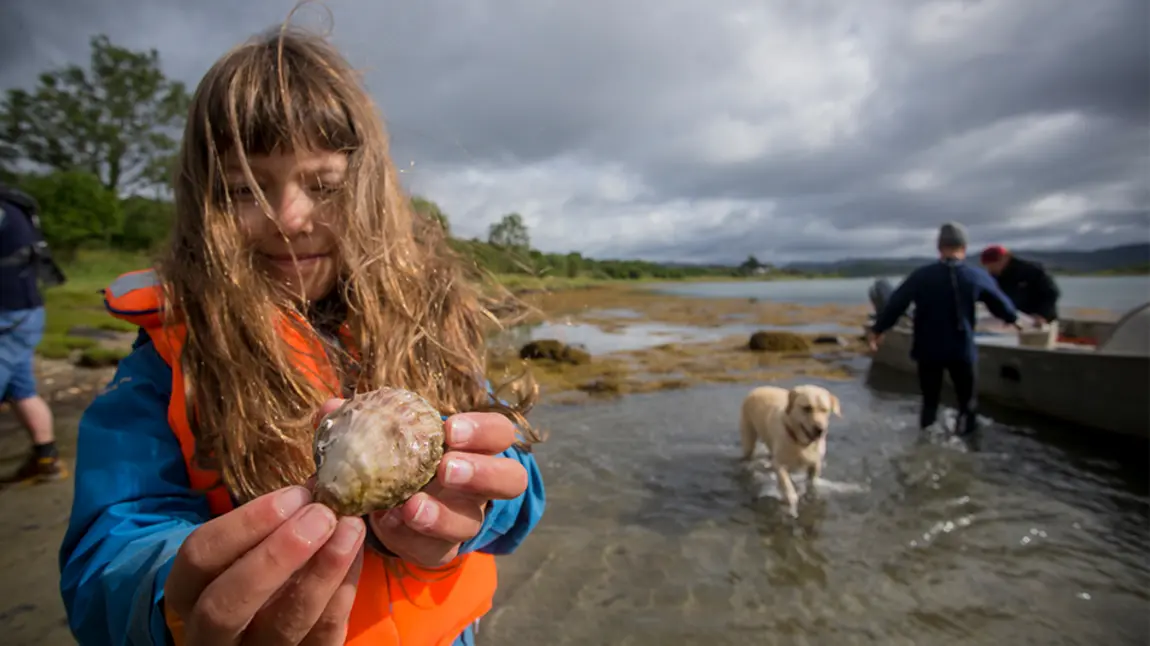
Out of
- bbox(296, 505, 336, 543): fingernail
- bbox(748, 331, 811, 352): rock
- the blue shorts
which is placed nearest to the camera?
bbox(296, 505, 336, 543): fingernail

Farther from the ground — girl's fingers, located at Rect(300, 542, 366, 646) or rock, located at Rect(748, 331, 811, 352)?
girl's fingers, located at Rect(300, 542, 366, 646)

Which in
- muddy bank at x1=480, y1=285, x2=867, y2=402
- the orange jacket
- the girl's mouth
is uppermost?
the girl's mouth

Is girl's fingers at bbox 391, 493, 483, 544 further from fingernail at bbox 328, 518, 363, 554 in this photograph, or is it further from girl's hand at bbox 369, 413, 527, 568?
fingernail at bbox 328, 518, 363, 554

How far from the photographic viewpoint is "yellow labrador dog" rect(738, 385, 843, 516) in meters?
6.96

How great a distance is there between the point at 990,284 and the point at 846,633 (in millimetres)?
6760

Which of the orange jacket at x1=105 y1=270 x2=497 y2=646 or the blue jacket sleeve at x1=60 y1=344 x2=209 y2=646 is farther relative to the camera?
the orange jacket at x1=105 y1=270 x2=497 y2=646

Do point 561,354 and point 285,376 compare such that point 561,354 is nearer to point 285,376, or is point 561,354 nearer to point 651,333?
point 651,333

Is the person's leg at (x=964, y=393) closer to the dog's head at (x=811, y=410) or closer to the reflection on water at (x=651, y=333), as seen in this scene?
the dog's head at (x=811, y=410)

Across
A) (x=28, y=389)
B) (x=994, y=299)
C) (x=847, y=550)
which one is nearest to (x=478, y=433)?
(x=847, y=550)

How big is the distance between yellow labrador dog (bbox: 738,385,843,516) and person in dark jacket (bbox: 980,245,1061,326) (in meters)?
7.13

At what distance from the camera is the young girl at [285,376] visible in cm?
163

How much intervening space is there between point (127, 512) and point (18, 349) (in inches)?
272

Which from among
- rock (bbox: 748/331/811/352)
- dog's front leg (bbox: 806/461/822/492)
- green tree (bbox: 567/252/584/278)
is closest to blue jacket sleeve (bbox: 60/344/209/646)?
green tree (bbox: 567/252/584/278)

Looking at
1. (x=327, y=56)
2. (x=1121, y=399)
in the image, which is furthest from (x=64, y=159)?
(x=1121, y=399)
